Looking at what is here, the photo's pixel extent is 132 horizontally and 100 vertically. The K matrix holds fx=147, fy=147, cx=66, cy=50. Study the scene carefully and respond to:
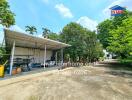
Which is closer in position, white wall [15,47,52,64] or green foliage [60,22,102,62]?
white wall [15,47,52,64]

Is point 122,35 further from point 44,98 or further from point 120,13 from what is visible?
point 44,98

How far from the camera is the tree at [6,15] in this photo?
18828 millimetres

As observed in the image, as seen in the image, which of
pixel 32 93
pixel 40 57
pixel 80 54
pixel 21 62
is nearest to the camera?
pixel 32 93

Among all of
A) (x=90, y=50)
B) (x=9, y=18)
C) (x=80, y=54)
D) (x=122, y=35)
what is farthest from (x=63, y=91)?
(x=90, y=50)

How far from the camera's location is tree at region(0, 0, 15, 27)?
1883cm

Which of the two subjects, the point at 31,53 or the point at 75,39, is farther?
the point at 75,39

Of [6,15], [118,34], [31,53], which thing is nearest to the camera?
[6,15]

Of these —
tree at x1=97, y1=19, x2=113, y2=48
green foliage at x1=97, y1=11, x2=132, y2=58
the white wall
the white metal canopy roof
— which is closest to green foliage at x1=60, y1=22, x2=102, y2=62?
green foliage at x1=97, y1=11, x2=132, y2=58

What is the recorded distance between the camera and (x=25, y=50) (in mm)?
20438

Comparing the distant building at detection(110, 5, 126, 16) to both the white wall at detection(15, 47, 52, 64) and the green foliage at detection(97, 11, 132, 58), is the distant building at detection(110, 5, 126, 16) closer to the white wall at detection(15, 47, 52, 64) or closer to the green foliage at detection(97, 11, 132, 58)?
the green foliage at detection(97, 11, 132, 58)

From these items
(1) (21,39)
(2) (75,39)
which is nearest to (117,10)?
(2) (75,39)

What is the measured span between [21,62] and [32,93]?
30.0 feet

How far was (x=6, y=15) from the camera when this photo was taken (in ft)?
63.2

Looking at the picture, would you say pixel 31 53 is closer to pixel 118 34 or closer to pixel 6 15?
pixel 6 15
